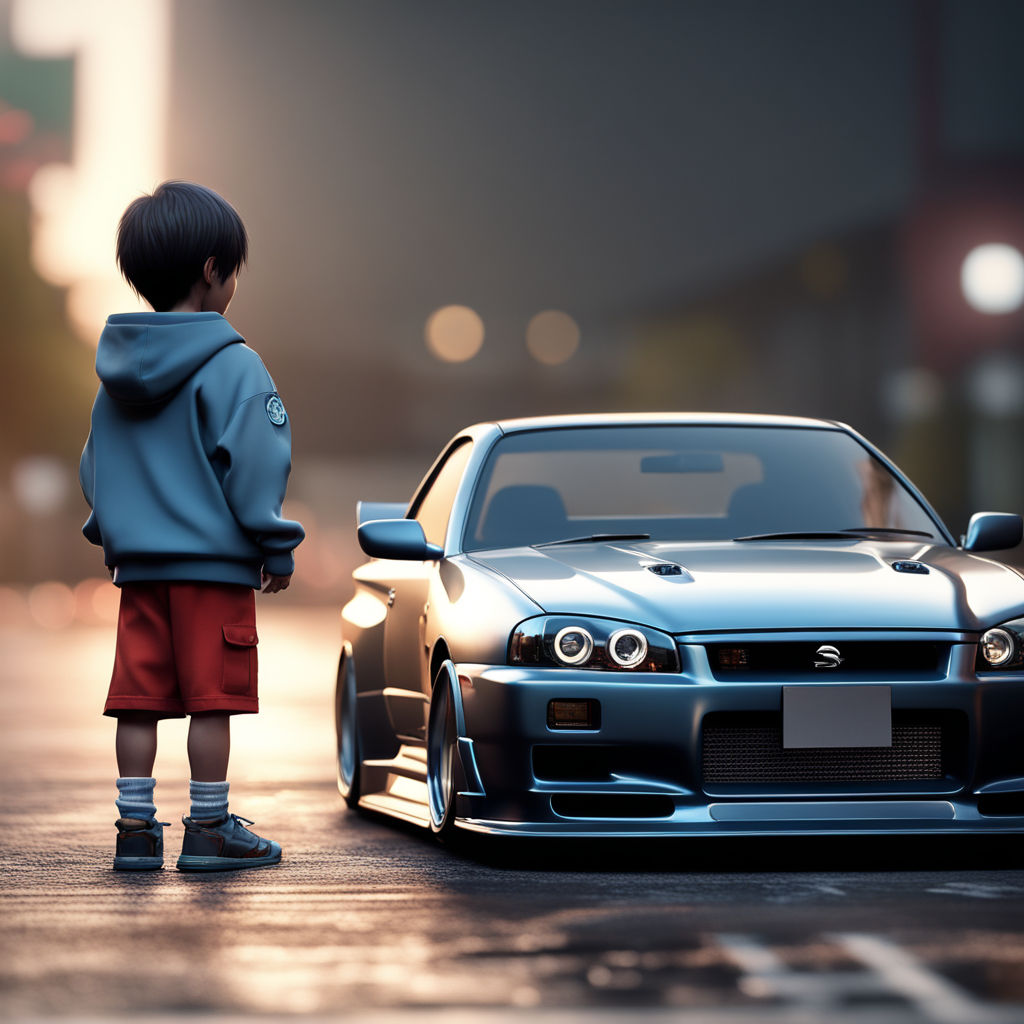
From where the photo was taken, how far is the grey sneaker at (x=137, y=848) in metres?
6.55

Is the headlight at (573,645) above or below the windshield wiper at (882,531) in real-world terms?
below

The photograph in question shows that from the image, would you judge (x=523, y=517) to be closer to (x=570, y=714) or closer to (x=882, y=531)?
(x=882, y=531)

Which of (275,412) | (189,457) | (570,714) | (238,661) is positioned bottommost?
(570,714)

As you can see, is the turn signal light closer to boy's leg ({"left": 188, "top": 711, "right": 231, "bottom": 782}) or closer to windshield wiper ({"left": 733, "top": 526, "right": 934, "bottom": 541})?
boy's leg ({"left": 188, "top": 711, "right": 231, "bottom": 782})

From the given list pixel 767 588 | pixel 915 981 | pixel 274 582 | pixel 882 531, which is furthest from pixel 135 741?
pixel 915 981

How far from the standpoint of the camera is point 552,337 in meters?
79.6

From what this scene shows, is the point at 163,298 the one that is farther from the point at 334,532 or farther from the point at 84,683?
the point at 334,532

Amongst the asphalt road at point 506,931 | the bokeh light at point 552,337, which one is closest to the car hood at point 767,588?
the asphalt road at point 506,931

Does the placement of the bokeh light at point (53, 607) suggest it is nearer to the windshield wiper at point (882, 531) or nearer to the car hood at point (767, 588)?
the windshield wiper at point (882, 531)

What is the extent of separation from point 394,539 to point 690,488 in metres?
1.38

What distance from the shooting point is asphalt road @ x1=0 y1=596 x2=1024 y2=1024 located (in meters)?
→ 4.37

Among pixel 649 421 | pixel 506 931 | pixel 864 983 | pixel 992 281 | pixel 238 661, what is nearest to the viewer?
pixel 864 983

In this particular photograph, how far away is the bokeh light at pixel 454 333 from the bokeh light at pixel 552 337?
1.86 metres

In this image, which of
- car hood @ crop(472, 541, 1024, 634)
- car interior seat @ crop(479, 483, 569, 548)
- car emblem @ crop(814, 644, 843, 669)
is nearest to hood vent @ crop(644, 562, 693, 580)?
car hood @ crop(472, 541, 1024, 634)
